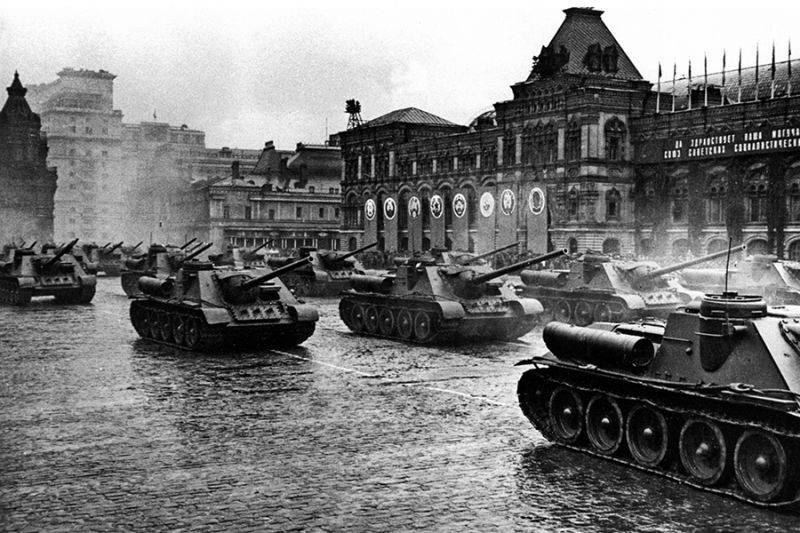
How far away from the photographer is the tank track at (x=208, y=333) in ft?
60.4

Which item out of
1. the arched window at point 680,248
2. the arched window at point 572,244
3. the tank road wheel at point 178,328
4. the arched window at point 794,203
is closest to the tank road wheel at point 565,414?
the tank road wheel at point 178,328

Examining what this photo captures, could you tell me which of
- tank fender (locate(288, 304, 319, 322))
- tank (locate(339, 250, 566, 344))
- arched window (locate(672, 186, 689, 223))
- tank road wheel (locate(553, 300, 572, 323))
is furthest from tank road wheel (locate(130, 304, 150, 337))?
arched window (locate(672, 186, 689, 223))

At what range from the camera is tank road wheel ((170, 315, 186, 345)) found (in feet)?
64.1

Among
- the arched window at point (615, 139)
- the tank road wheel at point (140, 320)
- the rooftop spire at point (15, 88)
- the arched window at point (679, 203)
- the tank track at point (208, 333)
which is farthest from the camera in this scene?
the rooftop spire at point (15, 88)

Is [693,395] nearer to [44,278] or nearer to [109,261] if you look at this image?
[44,278]

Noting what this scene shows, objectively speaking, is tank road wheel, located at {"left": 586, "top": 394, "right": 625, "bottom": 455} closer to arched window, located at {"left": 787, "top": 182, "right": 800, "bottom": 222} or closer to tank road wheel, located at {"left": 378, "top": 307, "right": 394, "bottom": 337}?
tank road wheel, located at {"left": 378, "top": 307, "right": 394, "bottom": 337}

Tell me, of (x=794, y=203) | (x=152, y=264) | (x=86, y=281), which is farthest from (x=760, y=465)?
(x=794, y=203)

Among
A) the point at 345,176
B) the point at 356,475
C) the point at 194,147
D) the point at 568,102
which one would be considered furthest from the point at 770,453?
the point at 194,147

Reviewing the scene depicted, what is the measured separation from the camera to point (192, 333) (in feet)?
62.2

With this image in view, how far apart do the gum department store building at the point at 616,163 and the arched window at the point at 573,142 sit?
7cm

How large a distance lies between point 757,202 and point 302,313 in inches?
1223

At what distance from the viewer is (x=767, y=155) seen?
42500mm

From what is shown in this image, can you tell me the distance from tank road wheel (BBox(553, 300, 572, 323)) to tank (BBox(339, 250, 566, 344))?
4.18 m

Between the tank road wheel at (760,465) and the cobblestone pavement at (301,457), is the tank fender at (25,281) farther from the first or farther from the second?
the tank road wheel at (760,465)
